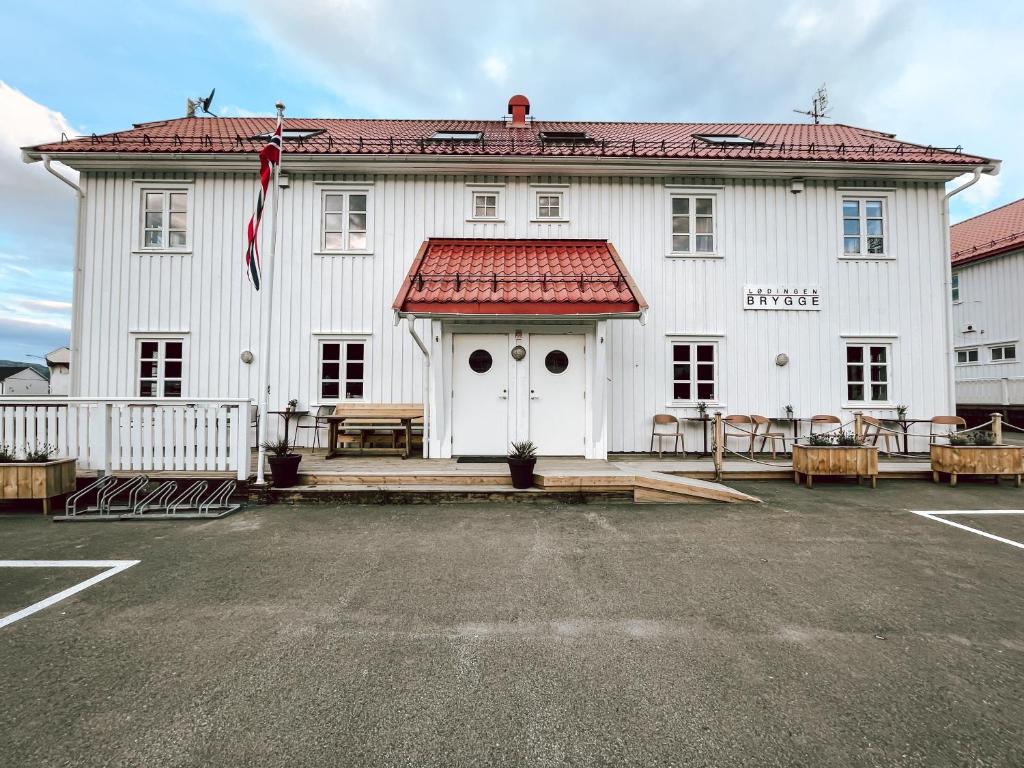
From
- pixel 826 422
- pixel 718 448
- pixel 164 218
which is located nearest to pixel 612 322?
pixel 718 448

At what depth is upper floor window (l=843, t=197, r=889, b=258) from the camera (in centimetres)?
1081

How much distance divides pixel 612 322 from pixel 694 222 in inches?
123

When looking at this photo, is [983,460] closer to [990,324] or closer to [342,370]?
[342,370]

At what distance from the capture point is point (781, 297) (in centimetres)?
1062

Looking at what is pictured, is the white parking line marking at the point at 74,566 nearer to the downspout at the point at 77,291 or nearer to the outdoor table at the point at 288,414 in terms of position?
the outdoor table at the point at 288,414

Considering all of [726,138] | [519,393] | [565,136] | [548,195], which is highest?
[726,138]

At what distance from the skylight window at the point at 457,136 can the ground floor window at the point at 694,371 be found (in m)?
7.13

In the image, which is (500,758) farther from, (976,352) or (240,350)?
(976,352)

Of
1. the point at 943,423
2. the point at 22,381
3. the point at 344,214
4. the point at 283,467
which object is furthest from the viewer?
the point at 22,381

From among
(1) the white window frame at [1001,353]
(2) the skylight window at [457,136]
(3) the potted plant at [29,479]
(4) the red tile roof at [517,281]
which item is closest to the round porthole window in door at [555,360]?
(4) the red tile roof at [517,281]

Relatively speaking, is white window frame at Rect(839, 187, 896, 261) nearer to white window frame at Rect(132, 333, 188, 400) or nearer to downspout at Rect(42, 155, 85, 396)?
white window frame at Rect(132, 333, 188, 400)

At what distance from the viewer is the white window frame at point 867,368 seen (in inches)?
416

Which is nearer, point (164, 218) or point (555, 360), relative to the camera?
point (555, 360)

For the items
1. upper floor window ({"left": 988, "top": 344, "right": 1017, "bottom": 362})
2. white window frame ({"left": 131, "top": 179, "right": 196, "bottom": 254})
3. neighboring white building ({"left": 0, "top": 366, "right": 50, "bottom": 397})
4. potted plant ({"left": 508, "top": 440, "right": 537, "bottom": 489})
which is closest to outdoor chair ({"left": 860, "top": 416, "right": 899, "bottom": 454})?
potted plant ({"left": 508, "top": 440, "right": 537, "bottom": 489})
